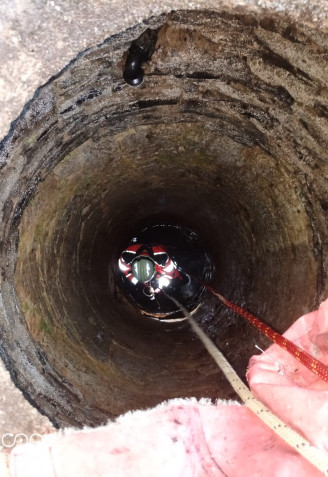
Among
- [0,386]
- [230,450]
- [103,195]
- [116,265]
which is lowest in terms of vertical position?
[230,450]

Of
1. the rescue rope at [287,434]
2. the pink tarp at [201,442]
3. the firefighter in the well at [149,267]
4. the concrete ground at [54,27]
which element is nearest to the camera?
the rescue rope at [287,434]

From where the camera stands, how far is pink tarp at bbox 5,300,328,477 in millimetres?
1437

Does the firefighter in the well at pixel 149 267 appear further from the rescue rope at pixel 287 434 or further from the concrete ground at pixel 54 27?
the rescue rope at pixel 287 434

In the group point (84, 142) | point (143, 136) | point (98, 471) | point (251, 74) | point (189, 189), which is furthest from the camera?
point (189, 189)

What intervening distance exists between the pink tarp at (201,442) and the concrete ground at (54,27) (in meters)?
1.42

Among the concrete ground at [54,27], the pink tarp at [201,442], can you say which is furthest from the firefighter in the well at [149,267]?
the pink tarp at [201,442]

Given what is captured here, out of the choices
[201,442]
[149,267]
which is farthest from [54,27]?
[149,267]

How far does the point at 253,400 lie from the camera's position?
1.74 meters

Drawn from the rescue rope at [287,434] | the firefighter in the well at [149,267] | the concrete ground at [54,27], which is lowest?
the rescue rope at [287,434]

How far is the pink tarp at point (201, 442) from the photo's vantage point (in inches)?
56.6

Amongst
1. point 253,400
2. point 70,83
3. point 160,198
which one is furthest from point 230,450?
point 160,198

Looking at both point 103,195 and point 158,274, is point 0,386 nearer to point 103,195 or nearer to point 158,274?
point 103,195

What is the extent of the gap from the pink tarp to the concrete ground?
55.7 inches

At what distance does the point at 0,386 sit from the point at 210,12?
2.18 meters
